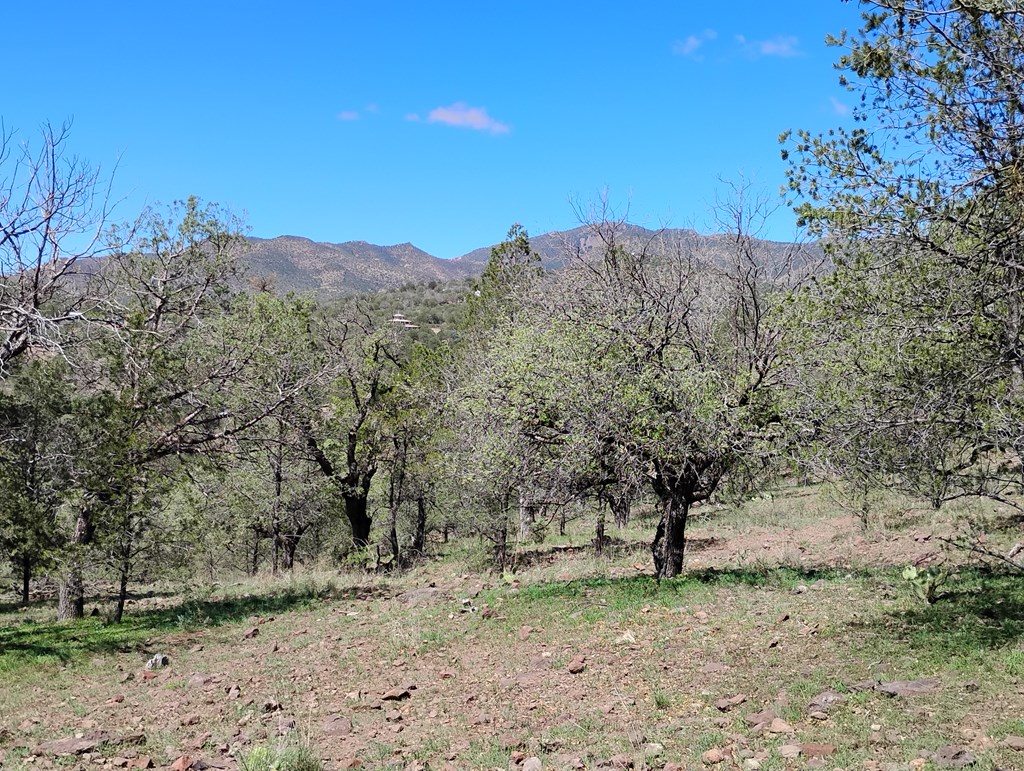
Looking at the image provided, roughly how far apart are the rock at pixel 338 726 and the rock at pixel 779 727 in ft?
12.5

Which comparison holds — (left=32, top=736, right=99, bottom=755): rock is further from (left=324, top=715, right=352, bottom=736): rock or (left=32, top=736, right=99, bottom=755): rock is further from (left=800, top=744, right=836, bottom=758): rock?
(left=800, top=744, right=836, bottom=758): rock

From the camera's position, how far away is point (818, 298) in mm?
7801

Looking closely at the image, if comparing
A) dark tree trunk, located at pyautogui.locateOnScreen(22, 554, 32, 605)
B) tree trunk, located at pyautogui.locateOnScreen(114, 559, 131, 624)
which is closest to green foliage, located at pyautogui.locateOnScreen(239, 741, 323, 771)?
tree trunk, located at pyautogui.locateOnScreen(114, 559, 131, 624)

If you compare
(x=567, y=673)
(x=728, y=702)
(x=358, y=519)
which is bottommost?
(x=358, y=519)

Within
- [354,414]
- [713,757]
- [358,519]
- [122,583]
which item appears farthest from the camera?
[358,519]

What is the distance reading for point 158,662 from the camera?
10.2m

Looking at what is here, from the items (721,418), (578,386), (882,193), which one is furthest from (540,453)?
(882,193)

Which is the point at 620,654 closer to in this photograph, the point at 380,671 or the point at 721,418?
the point at 380,671

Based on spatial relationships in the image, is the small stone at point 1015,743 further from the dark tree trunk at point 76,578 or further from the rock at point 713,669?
the dark tree trunk at point 76,578

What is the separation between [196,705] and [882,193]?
8723 millimetres

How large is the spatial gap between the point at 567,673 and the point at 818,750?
10.9ft

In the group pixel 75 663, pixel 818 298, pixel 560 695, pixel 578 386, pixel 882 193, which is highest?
pixel 882 193

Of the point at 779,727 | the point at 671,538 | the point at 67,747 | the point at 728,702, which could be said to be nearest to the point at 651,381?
the point at 671,538

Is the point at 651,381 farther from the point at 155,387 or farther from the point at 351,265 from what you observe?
the point at 351,265
